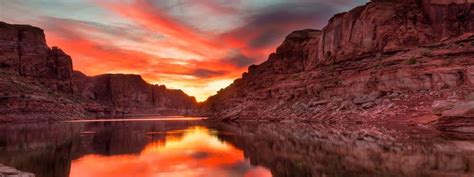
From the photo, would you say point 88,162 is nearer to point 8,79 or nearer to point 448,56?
point 448,56

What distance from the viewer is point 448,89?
45.7 metres

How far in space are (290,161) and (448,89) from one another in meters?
37.0

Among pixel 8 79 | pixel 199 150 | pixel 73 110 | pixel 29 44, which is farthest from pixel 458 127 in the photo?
pixel 29 44

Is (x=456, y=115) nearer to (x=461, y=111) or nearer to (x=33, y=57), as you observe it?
(x=461, y=111)

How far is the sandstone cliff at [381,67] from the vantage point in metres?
49.2

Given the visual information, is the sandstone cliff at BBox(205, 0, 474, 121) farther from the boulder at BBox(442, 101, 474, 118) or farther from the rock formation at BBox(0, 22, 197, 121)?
the rock formation at BBox(0, 22, 197, 121)

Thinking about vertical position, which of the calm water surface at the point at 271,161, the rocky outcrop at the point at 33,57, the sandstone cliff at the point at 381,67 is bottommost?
the calm water surface at the point at 271,161

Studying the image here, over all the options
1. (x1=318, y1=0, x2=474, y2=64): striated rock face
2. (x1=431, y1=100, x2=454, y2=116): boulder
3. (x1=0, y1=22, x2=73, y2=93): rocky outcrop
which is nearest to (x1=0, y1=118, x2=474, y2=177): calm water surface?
(x1=431, y1=100, x2=454, y2=116): boulder

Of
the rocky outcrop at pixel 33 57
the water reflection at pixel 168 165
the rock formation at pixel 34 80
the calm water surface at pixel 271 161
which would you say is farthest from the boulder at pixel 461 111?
the rocky outcrop at pixel 33 57

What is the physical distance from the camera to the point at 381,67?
62.9 meters

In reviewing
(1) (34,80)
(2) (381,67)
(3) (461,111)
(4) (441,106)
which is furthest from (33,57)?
(3) (461,111)

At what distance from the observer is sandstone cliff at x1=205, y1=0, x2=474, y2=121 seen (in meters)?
49.2

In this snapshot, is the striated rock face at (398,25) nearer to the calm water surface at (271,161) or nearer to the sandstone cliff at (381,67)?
the sandstone cliff at (381,67)

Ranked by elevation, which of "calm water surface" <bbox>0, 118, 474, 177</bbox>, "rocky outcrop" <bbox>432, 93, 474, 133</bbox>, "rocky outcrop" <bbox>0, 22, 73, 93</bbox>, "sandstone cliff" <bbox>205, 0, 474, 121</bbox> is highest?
"rocky outcrop" <bbox>0, 22, 73, 93</bbox>
